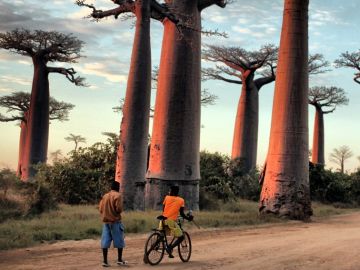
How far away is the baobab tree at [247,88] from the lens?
2806 centimetres

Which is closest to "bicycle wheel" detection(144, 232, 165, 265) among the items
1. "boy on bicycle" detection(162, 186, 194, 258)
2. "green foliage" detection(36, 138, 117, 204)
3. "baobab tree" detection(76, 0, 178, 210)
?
"boy on bicycle" detection(162, 186, 194, 258)

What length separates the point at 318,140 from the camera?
3478 centimetres

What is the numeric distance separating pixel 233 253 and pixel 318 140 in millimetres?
27559

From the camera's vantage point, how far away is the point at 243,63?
28.7 metres

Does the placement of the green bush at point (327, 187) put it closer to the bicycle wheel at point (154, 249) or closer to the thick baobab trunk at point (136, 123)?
the thick baobab trunk at point (136, 123)

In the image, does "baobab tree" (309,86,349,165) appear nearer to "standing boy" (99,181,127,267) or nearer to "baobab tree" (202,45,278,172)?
"baobab tree" (202,45,278,172)

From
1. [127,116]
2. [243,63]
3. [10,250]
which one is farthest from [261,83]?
[10,250]

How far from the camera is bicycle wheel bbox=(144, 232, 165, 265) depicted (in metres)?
7.09

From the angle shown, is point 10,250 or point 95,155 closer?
point 10,250

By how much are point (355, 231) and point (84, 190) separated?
27.0ft

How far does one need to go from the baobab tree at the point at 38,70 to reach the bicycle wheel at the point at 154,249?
18.3m

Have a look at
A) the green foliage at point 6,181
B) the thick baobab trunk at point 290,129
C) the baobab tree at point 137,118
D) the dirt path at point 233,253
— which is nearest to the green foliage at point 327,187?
the thick baobab trunk at point 290,129

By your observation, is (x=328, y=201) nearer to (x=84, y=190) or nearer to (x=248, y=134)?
(x=248, y=134)

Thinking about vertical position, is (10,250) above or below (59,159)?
below
